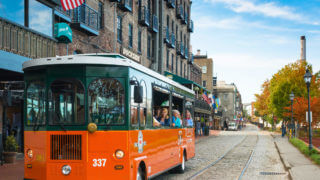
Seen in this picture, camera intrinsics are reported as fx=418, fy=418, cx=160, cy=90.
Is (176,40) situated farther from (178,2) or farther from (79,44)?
(79,44)

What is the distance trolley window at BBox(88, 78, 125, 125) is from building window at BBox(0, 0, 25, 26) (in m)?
8.05

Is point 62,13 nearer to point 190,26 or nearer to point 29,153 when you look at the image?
point 29,153

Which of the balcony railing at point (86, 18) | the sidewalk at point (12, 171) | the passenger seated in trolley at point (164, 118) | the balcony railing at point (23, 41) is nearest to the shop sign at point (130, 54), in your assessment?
the balcony railing at point (86, 18)

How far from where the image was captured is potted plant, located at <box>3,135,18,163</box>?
52.3 feet

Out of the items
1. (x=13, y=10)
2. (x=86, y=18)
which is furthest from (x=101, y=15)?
(x=13, y=10)

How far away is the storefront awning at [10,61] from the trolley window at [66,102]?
6615 mm

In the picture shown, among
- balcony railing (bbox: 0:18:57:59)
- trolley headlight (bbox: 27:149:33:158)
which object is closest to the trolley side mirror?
trolley headlight (bbox: 27:149:33:158)

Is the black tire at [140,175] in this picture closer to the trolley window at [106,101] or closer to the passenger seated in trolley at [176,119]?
the trolley window at [106,101]

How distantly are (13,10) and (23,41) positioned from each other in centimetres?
117

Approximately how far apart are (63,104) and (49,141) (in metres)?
0.77

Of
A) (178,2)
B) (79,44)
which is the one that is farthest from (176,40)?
(79,44)

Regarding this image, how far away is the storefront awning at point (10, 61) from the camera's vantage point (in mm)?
14144

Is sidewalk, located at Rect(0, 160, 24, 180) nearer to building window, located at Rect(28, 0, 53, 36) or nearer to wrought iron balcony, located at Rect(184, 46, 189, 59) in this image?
building window, located at Rect(28, 0, 53, 36)

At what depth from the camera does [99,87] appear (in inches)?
326
